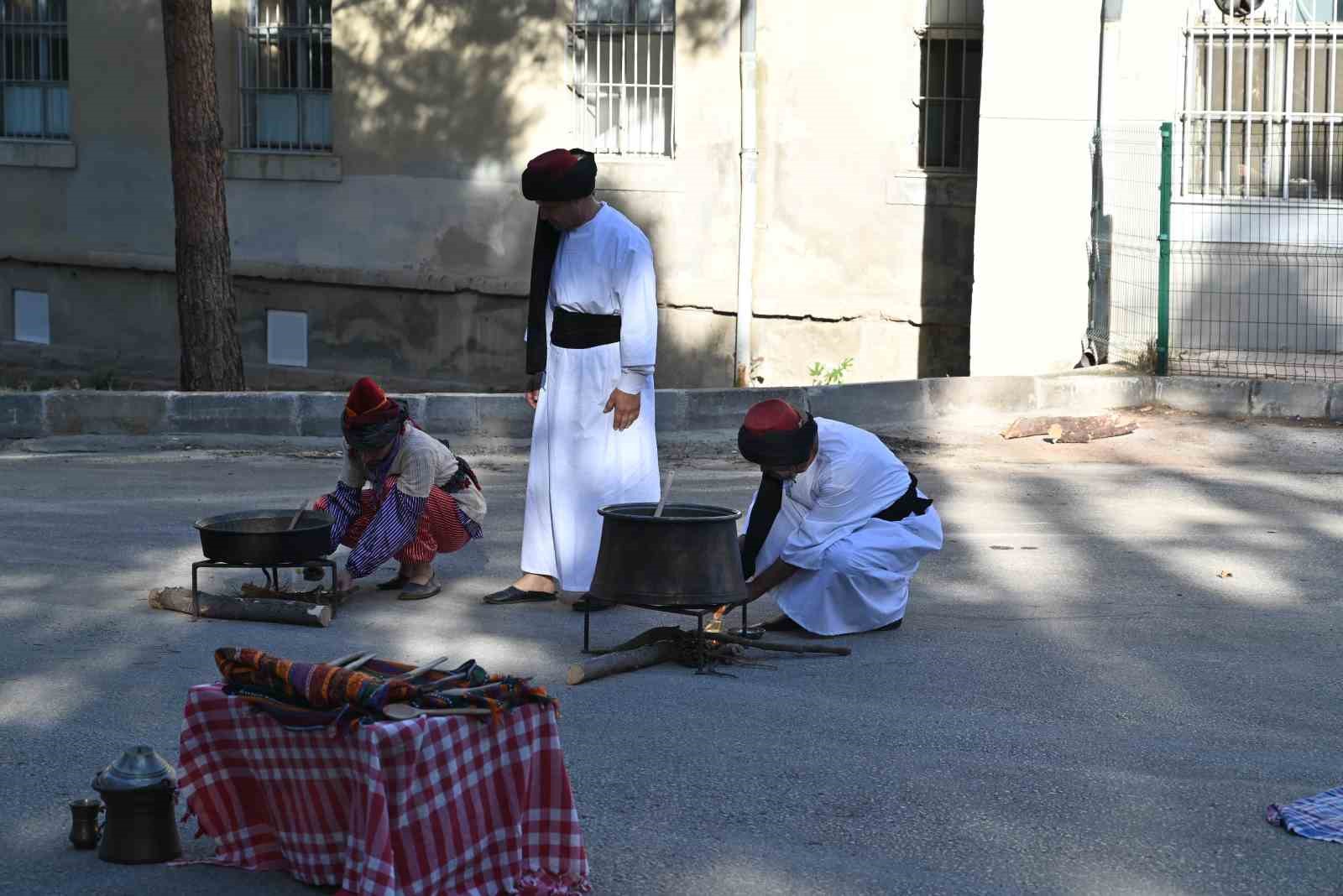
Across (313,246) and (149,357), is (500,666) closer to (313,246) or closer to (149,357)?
(313,246)

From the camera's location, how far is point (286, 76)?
20.0 metres

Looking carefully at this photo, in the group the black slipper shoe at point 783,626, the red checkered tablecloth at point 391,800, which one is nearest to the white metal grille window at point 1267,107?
the black slipper shoe at point 783,626

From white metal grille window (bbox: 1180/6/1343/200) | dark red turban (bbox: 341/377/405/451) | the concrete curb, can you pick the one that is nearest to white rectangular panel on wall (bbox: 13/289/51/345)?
the concrete curb

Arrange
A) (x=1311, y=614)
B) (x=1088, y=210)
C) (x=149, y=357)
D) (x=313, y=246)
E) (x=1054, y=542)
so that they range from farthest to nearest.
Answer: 1. (x=149, y=357)
2. (x=313, y=246)
3. (x=1088, y=210)
4. (x=1054, y=542)
5. (x=1311, y=614)

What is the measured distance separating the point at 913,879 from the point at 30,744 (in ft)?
9.96

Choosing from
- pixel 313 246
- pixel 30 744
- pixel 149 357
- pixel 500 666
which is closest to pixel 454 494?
pixel 500 666

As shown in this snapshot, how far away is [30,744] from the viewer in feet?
20.6

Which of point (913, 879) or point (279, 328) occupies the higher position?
point (279, 328)

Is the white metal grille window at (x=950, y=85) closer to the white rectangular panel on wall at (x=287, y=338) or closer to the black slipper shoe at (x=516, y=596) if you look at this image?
the white rectangular panel on wall at (x=287, y=338)

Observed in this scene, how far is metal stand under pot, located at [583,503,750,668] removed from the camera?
6.97m

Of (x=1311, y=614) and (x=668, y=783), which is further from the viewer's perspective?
(x=1311, y=614)

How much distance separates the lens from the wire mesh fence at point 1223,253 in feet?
49.6

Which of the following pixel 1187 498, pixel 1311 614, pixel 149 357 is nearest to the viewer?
pixel 1311 614

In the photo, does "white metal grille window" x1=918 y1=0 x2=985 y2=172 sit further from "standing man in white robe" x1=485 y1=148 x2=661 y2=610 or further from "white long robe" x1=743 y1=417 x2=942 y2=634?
"white long robe" x1=743 y1=417 x2=942 y2=634
